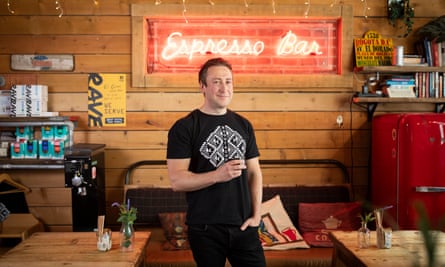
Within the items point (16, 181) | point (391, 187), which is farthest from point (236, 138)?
point (16, 181)

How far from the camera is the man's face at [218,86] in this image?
2.12 meters

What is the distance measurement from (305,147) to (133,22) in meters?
1.87

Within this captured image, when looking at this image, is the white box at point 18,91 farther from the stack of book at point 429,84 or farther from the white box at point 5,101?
the stack of book at point 429,84

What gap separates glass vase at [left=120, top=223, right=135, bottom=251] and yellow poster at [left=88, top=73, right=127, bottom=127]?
5.28ft

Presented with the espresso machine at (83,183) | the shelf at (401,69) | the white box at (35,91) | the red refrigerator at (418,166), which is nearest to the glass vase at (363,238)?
the red refrigerator at (418,166)

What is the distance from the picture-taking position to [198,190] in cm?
211

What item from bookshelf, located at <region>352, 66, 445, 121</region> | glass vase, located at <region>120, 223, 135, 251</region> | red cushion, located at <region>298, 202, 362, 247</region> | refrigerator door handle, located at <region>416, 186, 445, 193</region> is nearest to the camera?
glass vase, located at <region>120, 223, 135, 251</region>

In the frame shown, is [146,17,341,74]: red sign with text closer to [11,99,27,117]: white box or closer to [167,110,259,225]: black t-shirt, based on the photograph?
[11,99,27,117]: white box

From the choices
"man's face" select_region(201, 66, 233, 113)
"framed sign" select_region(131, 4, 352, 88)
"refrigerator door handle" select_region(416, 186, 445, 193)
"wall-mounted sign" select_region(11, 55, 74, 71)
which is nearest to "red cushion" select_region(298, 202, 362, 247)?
"refrigerator door handle" select_region(416, 186, 445, 193)

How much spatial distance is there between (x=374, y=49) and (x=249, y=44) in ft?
3.60

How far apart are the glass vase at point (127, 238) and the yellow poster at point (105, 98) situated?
161 centimetres

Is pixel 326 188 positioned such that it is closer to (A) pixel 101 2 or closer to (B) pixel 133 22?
(B) pixel 133 22

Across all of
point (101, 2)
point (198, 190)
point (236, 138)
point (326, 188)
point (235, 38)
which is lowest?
point (326, 188)

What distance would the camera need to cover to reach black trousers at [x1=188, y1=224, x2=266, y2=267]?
82.2 inches
